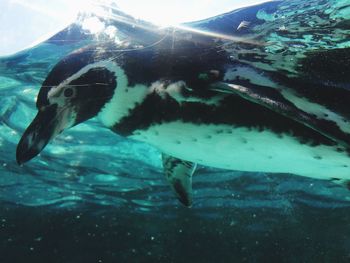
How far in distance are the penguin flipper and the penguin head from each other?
5.39 ft

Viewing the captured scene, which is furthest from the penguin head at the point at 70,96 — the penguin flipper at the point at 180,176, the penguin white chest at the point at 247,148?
the penguin flipper at the point at 180,176

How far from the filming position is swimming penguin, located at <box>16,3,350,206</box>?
9.93 ft

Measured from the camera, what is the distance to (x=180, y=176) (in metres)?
5.01

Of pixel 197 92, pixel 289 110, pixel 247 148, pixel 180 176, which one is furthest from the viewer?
pixel 180 176

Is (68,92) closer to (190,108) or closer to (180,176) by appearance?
(190,108)

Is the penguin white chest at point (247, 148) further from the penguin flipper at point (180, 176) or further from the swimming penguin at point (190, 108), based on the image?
the penguin flipper at point (180, 176)

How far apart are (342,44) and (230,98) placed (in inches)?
102

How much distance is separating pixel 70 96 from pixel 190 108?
1.13 m

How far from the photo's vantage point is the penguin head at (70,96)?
325 cm

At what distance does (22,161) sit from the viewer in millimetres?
3162

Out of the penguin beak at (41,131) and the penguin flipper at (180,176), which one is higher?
the penguin beak at (41,131)

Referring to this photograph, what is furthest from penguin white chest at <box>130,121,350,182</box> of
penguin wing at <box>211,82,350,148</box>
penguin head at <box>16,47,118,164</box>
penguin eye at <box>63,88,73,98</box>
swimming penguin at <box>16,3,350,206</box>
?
penguin eye at <box>63,88,73,98</box>

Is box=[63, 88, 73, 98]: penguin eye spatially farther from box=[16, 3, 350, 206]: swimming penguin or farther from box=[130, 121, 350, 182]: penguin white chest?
box=[130, 121, 350, 182]: penguin white chest

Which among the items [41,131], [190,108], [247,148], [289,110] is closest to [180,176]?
[247,148]
